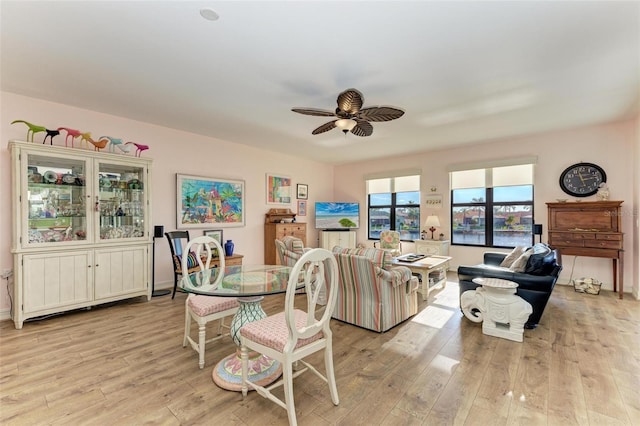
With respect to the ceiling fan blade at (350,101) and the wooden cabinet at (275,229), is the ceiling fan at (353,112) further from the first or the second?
the wooden cabinet at (275,229)

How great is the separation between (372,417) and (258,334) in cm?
87

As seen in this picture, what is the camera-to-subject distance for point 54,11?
204cm

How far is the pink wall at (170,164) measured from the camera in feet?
11.2

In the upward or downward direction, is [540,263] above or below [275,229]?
below

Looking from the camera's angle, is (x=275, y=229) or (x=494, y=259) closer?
(x=494, y=259)

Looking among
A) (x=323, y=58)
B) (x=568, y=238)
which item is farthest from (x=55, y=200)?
(x=568, y=238)

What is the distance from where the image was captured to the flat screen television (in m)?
7.19

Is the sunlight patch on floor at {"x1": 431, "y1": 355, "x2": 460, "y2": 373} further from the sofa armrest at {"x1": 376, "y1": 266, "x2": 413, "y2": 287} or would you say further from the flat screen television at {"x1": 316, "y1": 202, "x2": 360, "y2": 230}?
the flat screen television at {"x1": 316, "y1": 202, "x2": 360, "y2": 230}

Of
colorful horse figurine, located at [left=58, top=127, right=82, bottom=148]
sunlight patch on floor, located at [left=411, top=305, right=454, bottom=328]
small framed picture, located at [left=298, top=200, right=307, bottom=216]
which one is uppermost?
colorful horse figurine, located at [left=58, top=127, right=82, bottom=148]

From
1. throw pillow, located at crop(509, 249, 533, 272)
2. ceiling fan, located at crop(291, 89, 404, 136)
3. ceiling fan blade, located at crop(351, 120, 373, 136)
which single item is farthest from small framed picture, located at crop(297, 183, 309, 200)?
throw pillow, located at crop(509, 249, 533, 272)

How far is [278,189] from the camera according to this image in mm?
6434

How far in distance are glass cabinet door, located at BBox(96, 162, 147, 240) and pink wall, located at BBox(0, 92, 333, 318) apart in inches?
17.2

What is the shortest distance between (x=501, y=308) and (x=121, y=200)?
4.89 metres

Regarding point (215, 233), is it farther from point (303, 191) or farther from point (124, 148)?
point (303, 191)
